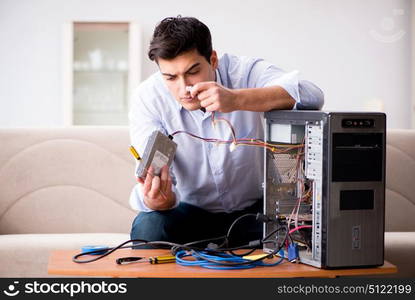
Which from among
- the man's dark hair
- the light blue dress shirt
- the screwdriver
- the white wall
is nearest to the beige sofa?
the light blue dress shirt

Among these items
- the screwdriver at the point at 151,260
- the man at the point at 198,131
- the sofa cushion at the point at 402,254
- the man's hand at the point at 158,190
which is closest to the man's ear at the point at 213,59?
the man at the point at 198,131

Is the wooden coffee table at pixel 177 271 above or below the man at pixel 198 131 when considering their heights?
below

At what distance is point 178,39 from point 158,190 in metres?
0.41

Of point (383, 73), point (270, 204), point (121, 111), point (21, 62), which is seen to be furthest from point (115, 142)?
point (383, 73)

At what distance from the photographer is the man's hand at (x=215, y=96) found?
1457 mm

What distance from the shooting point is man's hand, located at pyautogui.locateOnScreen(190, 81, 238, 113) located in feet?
4.78

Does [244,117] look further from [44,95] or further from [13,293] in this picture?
[44,95]

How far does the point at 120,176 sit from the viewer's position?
8.25 feet

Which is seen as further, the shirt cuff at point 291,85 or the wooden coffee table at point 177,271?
the shirt cuff at point 291,85

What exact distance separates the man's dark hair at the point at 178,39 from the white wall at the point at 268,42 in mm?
2657

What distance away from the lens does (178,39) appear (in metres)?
1.64

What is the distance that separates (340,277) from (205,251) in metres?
0.32

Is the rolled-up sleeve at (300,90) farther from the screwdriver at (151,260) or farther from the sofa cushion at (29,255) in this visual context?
the sofa cushion at (29,255)

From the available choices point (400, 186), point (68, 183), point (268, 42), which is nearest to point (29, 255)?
point (68, 183)
